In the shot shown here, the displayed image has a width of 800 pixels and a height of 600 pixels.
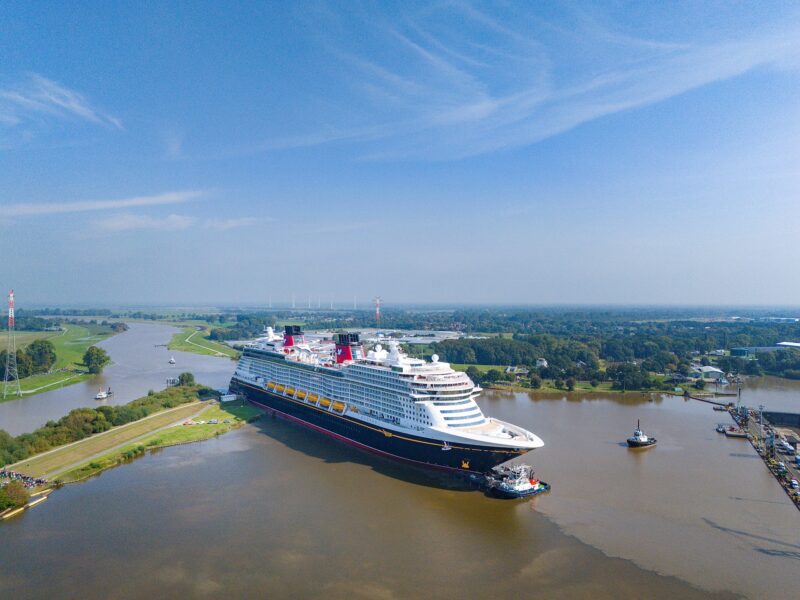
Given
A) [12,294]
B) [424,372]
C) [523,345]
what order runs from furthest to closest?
[523,345] < [12,294] < [424,372]

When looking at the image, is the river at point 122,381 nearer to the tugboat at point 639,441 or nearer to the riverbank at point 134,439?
the riverbank at point 134,439

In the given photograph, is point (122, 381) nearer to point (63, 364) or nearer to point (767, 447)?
point (63, 364)

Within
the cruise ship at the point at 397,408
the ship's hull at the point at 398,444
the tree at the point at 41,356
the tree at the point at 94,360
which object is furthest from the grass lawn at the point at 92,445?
the tree at the point at 41,356

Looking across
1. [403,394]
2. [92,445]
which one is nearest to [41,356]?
[92,445]

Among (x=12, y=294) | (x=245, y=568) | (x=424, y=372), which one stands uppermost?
(x=12, y=294)

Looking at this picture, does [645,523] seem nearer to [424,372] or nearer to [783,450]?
[424,372]

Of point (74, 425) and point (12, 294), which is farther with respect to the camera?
point (12, 294)

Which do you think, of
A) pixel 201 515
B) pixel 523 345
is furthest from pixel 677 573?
pixel 523 345
